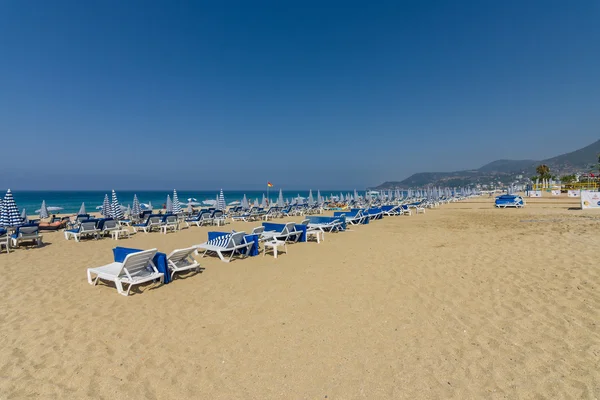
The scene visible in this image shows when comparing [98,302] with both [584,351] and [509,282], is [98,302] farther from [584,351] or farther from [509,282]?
[509,282]

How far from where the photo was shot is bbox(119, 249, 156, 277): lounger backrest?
491cm

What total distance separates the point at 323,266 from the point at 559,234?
7512mm

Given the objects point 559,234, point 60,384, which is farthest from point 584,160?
point 60,384

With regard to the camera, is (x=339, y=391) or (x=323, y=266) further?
(x=323, y=266)

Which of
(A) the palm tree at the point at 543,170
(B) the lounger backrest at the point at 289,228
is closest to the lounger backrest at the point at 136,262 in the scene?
(B) the lounger backrest at the point at 289,228

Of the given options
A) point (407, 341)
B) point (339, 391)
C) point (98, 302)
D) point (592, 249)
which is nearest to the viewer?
point (339, 391)

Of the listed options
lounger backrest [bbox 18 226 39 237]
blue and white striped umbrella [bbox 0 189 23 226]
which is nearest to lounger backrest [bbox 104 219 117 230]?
lounger backrest [bbox 18 226 39 237]

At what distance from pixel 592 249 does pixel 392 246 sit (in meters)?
4.18

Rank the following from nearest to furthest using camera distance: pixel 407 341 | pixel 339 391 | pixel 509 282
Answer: pixel 339 391, pixel 407 341, pixel 509 282

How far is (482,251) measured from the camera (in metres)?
7.29

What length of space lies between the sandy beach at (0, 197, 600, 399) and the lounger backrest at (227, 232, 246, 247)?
735mm

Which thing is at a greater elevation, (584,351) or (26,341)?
(26,341)

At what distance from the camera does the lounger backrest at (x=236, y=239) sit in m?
7.11

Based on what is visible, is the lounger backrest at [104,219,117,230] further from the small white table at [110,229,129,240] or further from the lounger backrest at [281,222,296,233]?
the lounger backrest at [281,222,296,233]
